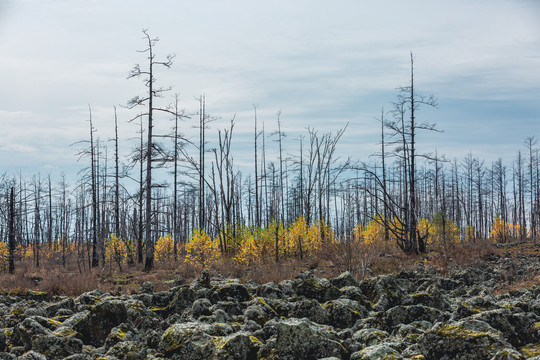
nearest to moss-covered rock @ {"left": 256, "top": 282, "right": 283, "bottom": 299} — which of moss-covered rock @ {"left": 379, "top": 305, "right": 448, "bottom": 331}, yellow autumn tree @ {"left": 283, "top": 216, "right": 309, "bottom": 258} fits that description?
moss-covered rock @ {"left": 379, "top": 305, "right": 448, "bottom": 331}

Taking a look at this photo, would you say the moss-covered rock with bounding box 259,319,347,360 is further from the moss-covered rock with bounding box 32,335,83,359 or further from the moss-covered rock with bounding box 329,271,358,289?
the moss-covered rock with bounding box 329,271,358,289

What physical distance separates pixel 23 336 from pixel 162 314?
2.66m

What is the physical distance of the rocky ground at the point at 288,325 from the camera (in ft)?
17.4

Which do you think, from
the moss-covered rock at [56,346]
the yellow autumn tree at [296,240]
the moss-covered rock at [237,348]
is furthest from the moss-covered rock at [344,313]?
the yellow autumn tree at [296,240]

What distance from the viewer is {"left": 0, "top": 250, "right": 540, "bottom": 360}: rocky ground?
5.29m

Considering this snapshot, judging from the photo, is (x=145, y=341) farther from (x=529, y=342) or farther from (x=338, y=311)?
(x=529, y=342)

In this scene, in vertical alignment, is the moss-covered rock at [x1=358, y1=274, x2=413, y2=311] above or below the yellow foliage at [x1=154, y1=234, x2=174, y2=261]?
above

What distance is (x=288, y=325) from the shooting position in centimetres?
579

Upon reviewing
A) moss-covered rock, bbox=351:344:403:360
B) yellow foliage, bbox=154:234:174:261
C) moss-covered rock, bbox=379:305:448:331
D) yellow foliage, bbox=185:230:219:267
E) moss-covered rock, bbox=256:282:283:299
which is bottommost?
yellow foliage, bbox=154:234:174:261

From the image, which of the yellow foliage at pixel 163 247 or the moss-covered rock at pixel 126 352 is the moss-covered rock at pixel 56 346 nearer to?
the moss-covered rock at pixel 126 352

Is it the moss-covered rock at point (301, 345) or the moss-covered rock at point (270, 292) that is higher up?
the moss-covered rock at point (301, 345)

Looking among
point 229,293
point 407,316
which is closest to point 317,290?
point 229,293

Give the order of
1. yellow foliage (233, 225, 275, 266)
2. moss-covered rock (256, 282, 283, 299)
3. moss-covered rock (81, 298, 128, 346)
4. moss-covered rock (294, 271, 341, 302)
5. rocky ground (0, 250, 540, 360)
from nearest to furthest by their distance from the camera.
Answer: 1. rocky ground (0, 250, 540, 360)
2. moss-covered rock (81, 298, 128, 346)
3. moss-covered rock (294, 271, 341, 302)
4. moss-covered rock (256, 282, 283, 299)
5. yellow foliage (233, 225, 275, 266)

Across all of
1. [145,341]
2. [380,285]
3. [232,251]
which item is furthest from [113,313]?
[232,251]
